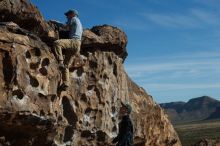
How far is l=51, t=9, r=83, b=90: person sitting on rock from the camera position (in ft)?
66.0

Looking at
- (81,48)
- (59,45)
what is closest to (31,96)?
(59,45)

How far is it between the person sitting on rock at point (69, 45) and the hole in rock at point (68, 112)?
1.01 metres

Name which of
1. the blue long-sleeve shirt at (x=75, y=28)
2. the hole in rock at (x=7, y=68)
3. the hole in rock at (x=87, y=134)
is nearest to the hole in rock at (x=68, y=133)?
the hole in rock at (x=87, y=134)

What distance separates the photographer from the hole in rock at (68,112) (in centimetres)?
2097

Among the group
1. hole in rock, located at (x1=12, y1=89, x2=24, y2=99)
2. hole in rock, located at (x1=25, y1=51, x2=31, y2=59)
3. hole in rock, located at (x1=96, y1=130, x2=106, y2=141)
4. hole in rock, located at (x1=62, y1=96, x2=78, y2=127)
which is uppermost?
hole in rock, located at (x1=25, y1=51, x2=31, y2=59)

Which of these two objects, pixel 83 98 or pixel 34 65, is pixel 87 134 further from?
pixel 34 65

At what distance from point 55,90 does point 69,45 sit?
2.36 metres

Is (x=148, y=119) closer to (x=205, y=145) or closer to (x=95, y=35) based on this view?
(x=95, y=35)

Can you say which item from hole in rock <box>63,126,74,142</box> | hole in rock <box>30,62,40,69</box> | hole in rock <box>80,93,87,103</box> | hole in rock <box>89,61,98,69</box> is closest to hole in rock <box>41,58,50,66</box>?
hole in rock <box>30,62,40,69</box>

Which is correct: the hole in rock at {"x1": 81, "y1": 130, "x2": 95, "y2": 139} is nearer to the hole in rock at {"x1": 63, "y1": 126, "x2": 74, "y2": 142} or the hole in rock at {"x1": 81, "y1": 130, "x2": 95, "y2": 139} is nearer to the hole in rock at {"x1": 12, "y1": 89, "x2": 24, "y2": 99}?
the hole in rock at {"x1": 63, "y1": 126, "x2": 74, "y2": 142}

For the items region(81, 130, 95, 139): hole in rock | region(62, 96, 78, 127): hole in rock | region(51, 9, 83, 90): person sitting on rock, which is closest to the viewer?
region(51, 9, 83, 90): person sitting on rock

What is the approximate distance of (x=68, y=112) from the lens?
21.1 meters

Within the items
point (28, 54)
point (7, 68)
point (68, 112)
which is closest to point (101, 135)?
point (68, 112)

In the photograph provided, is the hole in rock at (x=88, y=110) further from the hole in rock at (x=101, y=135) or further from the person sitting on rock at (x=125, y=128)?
the person sitting on rock at (x=125, y=128)
